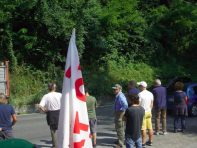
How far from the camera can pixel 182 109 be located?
51.9 ft

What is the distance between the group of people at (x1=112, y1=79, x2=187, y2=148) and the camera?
10.0 meters

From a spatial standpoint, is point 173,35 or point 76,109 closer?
point 76,109

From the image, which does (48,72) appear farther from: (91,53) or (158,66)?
(158,66)

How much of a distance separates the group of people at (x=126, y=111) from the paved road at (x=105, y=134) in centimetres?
43

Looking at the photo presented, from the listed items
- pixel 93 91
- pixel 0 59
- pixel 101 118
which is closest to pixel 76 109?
pixel 101 118

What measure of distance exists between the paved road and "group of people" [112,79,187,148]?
382 mm

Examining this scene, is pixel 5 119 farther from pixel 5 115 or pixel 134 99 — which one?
pixel 134 99

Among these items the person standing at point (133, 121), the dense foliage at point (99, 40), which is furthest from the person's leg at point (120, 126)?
the dense foliage at point (99, 40)

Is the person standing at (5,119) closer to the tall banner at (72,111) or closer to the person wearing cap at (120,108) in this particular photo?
the person wearing cap at (120,108)

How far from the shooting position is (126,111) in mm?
10141

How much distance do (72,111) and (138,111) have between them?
11.7 ft

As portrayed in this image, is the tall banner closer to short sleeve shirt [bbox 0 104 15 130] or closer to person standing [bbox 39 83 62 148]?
short sleeve shirt [bbox 0 104 15 130]

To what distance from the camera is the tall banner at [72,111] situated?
21.8ft

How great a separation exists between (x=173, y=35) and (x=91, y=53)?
7.78 m
